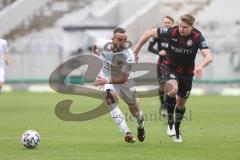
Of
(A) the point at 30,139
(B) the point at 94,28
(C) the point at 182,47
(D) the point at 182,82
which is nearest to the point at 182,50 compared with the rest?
(C) the point at 182,47

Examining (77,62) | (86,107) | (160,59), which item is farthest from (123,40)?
(77,62)

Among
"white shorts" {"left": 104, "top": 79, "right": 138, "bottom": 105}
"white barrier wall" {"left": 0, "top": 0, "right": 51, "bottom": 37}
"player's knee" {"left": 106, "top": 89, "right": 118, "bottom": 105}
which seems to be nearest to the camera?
"player's knee" {"left": 106, "top": 89, "right": 118, "bottom": 105}

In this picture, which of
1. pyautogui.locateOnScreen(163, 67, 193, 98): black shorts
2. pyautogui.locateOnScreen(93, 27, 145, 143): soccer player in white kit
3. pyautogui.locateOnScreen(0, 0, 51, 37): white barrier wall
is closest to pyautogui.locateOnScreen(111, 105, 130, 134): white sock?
pyautogui.locateOnScreen(93, 27, 145, 143): soccer player in white kit

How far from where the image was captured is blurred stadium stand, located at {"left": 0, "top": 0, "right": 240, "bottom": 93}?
41.8 metres

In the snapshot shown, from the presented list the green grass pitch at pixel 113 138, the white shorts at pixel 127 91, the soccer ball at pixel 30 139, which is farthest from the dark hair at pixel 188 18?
the soccer ball at pixel 30 139

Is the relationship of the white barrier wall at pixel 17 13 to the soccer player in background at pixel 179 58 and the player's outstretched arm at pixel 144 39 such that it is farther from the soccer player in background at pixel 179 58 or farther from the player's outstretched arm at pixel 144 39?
the player's outstretched arm at pixel 144 39

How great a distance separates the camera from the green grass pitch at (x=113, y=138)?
1312 cm

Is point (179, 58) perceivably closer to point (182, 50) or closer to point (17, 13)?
point (182, 50)

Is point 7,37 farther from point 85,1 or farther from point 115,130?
point 115,130

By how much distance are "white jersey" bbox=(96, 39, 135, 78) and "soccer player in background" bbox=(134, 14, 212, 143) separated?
0.79 ft

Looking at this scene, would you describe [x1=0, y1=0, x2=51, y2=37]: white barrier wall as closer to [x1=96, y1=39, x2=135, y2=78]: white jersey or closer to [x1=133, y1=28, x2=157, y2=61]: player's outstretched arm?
[x1=96, y1=39, x2=135, y2=78]: white jersey

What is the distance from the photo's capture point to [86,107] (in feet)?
89.7

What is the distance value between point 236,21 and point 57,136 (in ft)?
101

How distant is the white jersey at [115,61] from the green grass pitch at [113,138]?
56.0 inches
